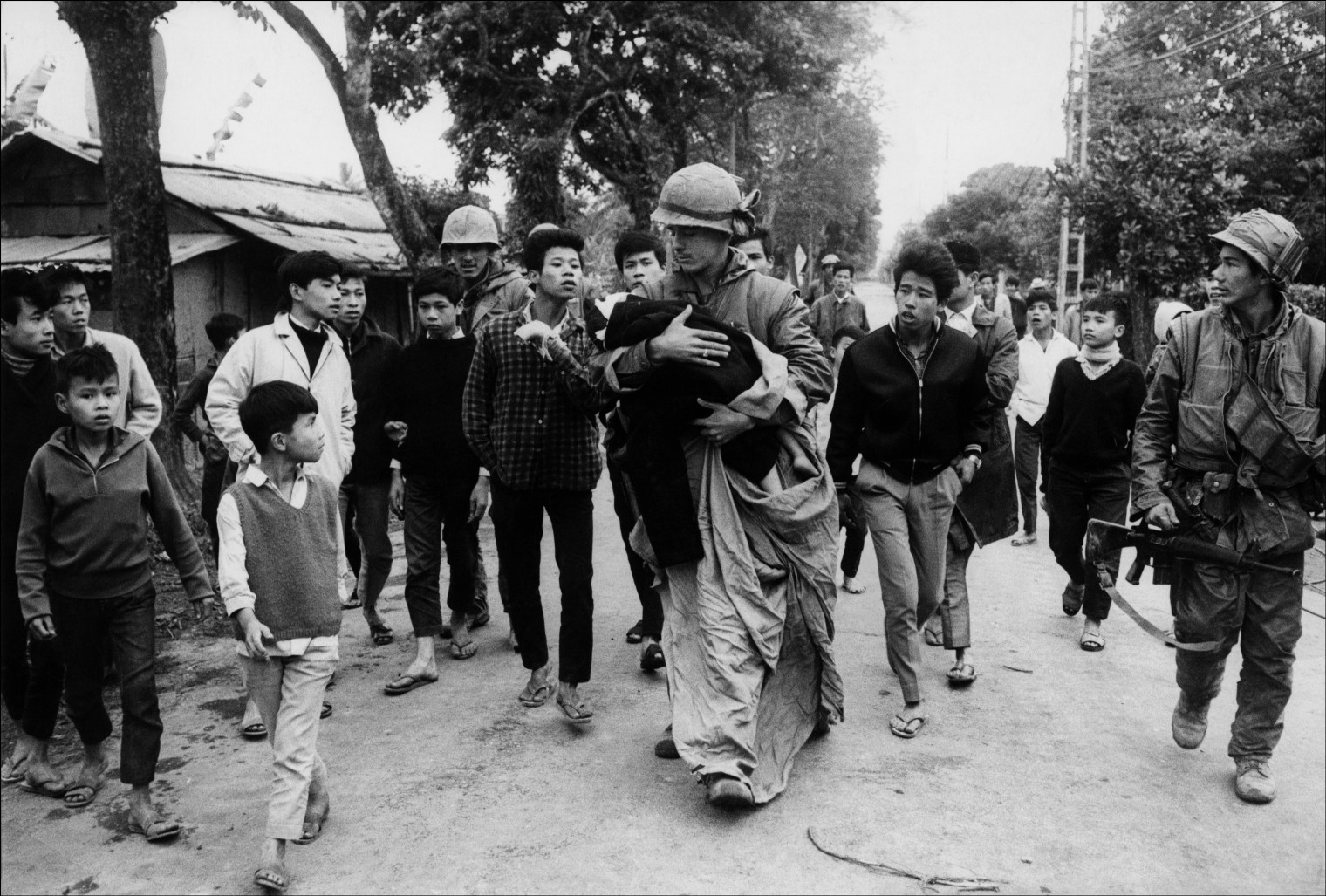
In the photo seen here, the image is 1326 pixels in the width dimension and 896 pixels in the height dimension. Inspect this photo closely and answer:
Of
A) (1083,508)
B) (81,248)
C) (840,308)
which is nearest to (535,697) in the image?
(1083,508)

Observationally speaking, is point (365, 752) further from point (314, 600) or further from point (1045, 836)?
point (1045, 836)

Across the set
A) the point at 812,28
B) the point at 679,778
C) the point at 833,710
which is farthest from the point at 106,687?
the point at 812,28

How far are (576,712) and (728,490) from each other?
4.27 ft

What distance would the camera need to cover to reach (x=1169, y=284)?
679 inches

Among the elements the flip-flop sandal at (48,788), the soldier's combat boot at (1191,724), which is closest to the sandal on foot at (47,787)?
the flip-flop sandal at (48,788)

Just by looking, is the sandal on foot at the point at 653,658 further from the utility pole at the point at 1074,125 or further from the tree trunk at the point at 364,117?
the utility pole at the point at 1074,125

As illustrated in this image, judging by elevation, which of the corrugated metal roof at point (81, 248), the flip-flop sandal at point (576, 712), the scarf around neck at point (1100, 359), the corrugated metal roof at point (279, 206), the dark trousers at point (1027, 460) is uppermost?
the corrugated metal roof at point (279, 206)

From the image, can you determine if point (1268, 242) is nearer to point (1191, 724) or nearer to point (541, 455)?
point (1191, 724)

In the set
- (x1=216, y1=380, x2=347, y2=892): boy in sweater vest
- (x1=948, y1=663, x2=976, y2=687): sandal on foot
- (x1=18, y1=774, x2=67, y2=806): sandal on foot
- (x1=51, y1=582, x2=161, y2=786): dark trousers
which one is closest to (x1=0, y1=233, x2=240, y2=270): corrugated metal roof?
(x1=18, y1=774, x2=67, y2=806): sandal on foot

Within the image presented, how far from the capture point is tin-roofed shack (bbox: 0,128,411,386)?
14008 mm

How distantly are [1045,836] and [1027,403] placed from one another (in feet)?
16.0

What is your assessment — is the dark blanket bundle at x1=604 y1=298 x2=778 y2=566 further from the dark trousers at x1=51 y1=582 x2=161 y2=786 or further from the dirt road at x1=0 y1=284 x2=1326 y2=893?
the dark trousers at x1=51 y1=582 x2=161 y2=786

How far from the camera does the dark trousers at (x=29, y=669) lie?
13.8 ft

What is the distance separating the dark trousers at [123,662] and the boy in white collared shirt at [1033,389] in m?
6.02
